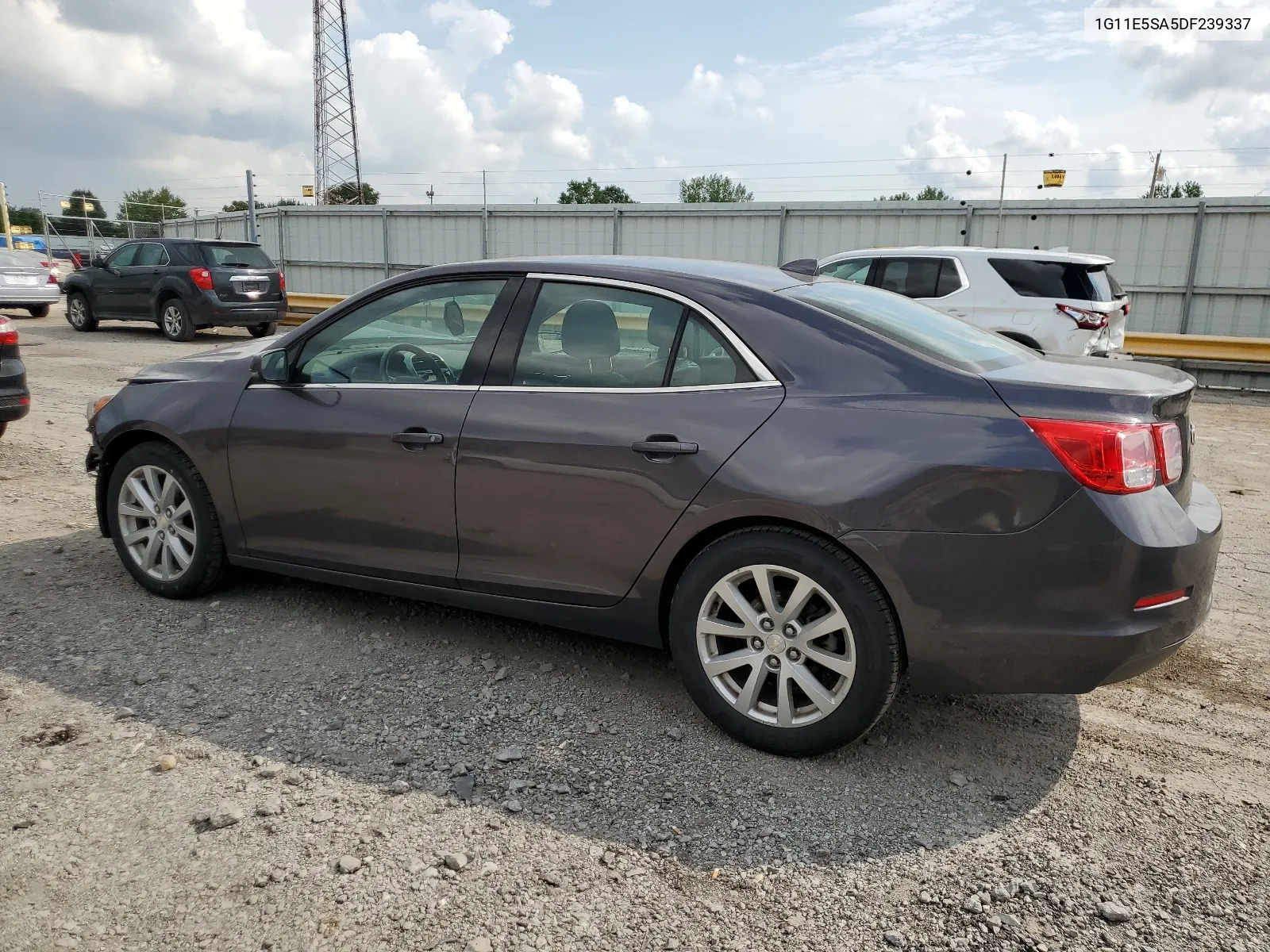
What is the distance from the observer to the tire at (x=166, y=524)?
4383mm

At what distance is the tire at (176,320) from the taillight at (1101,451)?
16083mm


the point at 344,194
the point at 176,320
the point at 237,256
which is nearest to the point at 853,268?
the point at 237,256

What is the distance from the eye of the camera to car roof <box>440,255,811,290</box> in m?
3.53

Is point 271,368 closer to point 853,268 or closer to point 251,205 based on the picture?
point 853,268

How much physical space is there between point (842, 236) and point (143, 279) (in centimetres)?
1237

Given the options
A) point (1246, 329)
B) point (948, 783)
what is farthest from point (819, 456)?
point (1246, 329)

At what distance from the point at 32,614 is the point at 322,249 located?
20.9 m

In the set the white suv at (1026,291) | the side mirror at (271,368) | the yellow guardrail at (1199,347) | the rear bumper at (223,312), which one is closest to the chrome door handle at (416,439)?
the side mirror at (271,368)

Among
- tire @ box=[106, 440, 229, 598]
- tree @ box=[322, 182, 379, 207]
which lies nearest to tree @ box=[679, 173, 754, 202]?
tree @ box=[322, 182, 379, 207]

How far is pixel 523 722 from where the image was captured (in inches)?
136

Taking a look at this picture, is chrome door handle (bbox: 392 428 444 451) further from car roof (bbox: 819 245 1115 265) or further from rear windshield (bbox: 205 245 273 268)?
rear windshield (bbox: 205 245 273 268)

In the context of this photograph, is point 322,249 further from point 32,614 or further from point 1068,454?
point 1068,454

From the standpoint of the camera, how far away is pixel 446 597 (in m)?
3.84

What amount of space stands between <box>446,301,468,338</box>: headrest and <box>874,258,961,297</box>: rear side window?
808 cm
